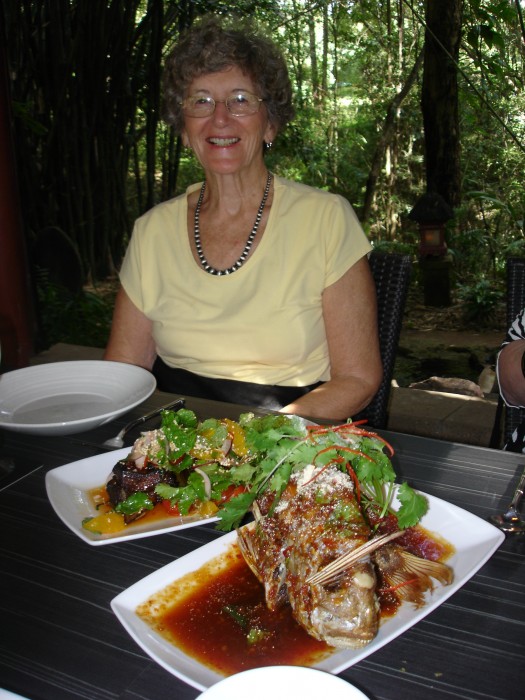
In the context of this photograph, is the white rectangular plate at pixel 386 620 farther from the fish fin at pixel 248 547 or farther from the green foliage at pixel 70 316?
the green foliage at pixel 70 316

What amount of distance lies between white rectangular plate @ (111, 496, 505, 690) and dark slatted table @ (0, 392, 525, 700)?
0.05 feet

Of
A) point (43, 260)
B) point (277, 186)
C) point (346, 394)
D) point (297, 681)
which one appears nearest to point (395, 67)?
point (43, 260)

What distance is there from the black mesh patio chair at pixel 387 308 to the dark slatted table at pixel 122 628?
784 millimetres

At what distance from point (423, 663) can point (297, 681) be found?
0.22m

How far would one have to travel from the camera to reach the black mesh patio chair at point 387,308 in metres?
1.93

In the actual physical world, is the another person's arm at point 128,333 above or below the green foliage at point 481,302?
above

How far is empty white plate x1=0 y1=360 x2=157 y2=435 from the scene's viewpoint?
4.39 ft

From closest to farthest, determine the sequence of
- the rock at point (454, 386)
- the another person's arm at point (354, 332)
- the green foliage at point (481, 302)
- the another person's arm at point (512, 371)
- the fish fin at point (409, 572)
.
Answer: the fish fin at point (409, 572), the another person's arm at point (512, 371), the another person's arm at point (354, 332), the rock at point (454, 386), the green foliage at point (481, 302)

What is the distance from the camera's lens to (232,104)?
193 cm

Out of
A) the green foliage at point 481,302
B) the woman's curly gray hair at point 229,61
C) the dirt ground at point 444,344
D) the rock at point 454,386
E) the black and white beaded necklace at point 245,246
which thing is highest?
the woman's curly gray hair at point 229,61

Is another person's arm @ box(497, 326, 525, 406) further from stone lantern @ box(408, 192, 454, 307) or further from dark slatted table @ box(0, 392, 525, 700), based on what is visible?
stone lantern @ box(408, 192, 454, 307)

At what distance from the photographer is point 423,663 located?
2.38 ft

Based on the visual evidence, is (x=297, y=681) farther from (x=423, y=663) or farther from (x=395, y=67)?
(x=395, y=67)

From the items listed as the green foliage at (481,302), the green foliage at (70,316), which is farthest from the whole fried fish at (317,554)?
the green foliage at (481,302)
